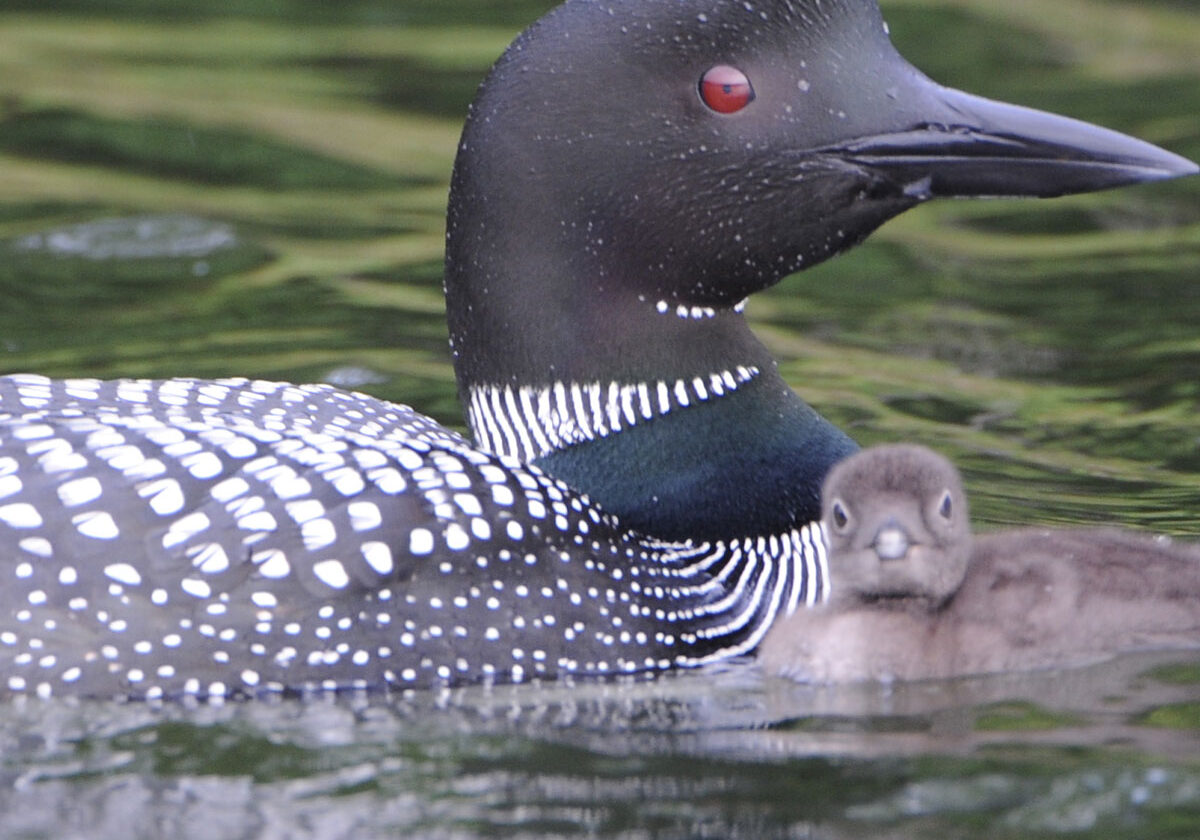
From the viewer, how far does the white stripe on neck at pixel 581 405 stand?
552 centimetres

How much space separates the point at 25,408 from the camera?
530cm

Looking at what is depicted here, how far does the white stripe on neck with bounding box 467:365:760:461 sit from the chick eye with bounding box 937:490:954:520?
0.79m

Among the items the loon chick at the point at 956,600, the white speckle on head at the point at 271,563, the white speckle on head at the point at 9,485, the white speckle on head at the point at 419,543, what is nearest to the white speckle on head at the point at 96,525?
the white speckle on head at the point at 9,485

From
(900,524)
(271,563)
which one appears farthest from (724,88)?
(271,563)

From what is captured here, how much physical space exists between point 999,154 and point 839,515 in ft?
3.20

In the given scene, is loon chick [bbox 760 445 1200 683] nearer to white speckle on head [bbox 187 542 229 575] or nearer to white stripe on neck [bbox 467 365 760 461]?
white stripe on neck [bbox 467 365 760 461]

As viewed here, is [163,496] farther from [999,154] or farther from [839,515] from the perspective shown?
[999,154]

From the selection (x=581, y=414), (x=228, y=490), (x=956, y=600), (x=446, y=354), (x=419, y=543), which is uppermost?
(x=446, y=354)

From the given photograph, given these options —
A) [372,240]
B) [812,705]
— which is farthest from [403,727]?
[372,240]

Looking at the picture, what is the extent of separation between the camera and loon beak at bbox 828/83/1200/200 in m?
5.30

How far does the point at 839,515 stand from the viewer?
5031 mm

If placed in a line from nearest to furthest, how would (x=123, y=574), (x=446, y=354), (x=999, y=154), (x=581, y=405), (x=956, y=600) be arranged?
1. (x=123, y=574)
2. (x=956, y=600)
3. (x=999, y=154)
4. (x=581, y=405)
5. (x=446, y=354)

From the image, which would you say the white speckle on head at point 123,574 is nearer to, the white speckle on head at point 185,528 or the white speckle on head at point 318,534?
the white speckle on head at point 185,528

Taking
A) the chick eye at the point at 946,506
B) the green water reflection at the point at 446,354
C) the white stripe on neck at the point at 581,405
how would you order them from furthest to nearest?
1. the white stripe on neck at the point at 581,405
2. the chick eye at the point at 946,506
3. the green water reflection at the point at 446,354
